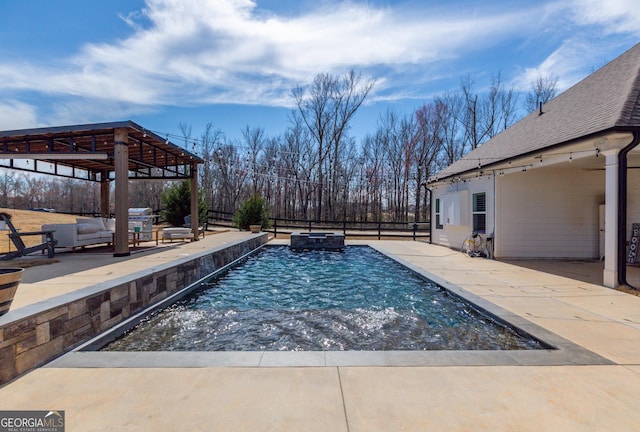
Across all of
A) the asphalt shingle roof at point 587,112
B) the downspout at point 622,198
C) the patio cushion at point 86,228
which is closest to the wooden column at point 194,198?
the patio cushion at point 86,228

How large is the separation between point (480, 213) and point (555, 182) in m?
1.83

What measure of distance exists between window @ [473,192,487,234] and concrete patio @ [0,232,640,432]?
614cm

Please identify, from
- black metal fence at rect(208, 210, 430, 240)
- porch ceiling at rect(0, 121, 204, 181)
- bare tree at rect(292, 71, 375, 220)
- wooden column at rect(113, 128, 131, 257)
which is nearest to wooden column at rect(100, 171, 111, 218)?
porch ceiling at rect(0, 121, 204, 181)

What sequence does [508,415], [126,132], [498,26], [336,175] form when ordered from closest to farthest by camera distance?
[508,415] → [126,132] → [498,26] → [336,175]

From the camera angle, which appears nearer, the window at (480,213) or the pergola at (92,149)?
the pergola at (92,149)

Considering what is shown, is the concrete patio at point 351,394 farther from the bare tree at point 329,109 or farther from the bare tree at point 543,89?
the bare tree at point 543,89

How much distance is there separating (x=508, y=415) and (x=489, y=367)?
0.64 m

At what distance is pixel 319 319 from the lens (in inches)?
156

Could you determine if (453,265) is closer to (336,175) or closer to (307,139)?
(336,175)

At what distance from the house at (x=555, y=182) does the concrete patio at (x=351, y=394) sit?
4577 millimetres

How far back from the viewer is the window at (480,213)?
884cm

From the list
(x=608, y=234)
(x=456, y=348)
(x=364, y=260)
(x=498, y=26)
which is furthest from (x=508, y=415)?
(x=498, y=26)

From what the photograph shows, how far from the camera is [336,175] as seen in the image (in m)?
24.6

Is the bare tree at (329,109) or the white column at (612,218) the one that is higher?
the bare tree at (329,109)
